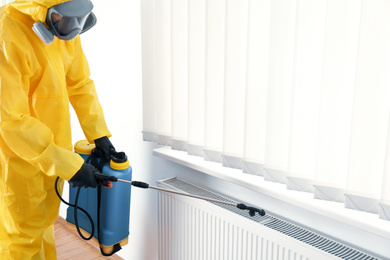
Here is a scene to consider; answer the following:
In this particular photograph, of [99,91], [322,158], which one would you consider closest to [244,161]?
[322,158]

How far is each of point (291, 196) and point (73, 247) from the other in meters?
1.76

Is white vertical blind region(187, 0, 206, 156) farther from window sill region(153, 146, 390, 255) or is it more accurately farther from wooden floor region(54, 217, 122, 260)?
wooden floor region(54, 217, 122, 260)

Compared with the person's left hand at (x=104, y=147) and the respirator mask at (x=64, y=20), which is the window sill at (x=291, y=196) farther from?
the respirator mask at (x=64, y=20)

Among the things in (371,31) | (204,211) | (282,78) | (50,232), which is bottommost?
(50,232)

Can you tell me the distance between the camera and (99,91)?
2430 millimetres

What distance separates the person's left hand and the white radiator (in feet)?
1.03

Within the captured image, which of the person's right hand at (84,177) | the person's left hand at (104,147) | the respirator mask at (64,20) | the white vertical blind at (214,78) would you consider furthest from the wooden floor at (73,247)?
the respirator mask at (64,20)

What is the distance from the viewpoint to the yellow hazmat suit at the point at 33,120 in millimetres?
1429

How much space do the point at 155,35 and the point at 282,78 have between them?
0.75 m

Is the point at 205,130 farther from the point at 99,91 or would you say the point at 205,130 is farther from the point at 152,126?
the point at 99,91

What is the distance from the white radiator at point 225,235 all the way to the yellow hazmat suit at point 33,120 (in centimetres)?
52

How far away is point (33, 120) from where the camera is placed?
1.47 meters

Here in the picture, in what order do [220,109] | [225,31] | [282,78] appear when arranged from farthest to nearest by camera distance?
[220,109], [225,31], [282,78]

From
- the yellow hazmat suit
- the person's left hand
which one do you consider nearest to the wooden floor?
the yellow hazmat suit
